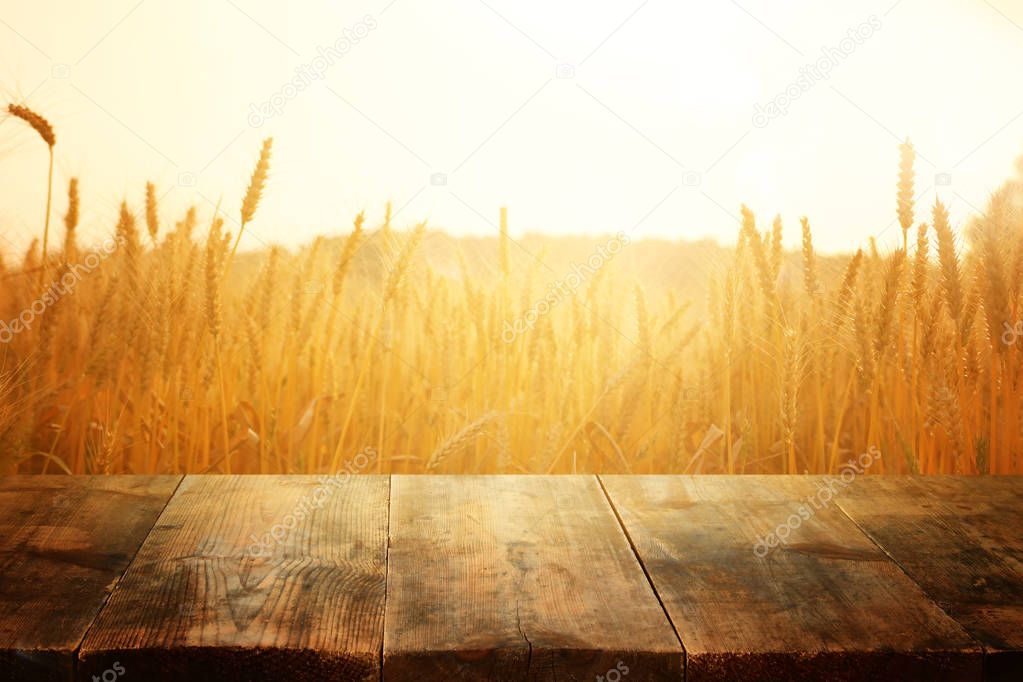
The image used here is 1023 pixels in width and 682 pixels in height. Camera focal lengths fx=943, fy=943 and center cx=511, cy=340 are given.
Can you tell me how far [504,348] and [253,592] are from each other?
1.04 metres

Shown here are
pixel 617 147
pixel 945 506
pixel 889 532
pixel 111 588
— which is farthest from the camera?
pixel 617 147

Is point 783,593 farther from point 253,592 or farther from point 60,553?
point 60,553

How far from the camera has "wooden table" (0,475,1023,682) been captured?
3.13 ft

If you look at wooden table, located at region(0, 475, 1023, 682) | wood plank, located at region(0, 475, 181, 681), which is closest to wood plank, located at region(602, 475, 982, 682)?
wooden table, located at region(0, 475, 1023, 682)

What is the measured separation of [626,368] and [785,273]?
402 mm

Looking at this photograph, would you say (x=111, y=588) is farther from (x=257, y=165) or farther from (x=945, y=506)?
(x=945, y=506)

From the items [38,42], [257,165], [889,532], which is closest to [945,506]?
[889,532]

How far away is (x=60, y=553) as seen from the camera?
120 centimetres

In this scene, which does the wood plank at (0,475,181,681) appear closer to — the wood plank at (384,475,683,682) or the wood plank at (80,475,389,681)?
the wood plank at (80,475,389,681)

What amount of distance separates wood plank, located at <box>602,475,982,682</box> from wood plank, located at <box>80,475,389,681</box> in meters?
0.35

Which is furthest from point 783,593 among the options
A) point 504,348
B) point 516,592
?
point 504,348

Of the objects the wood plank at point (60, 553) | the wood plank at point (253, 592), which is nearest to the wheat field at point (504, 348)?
the wood plank at point (60, 553)

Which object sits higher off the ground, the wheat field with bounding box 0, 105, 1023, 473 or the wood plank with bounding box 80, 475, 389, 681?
the wheat field with bounding box 0, 105, 1023, 473

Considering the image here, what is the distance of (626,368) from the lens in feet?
6.69
